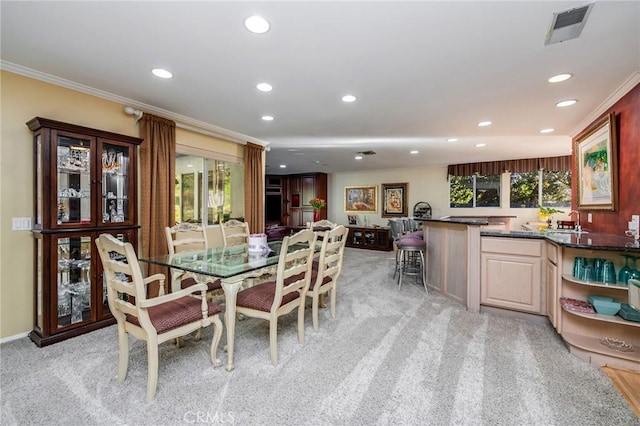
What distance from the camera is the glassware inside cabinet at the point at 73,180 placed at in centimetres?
251

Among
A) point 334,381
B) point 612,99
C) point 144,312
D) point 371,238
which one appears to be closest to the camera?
point 144,312

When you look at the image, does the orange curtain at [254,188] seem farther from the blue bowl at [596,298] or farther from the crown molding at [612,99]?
the crown molding at [612,99]

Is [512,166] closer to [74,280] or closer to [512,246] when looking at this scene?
[512,246]

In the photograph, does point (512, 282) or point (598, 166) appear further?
point (598, 166)

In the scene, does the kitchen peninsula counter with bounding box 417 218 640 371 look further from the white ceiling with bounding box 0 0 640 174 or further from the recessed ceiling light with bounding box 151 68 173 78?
the recessed ceiling light with bounding box 151 68 173 78

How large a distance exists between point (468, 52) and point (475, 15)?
1.42ft

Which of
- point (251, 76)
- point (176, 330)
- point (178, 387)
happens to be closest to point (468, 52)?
point (251, 76)

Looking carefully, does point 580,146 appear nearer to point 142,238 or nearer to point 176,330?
point 176,330

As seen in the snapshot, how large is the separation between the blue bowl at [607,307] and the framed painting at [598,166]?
113 cm

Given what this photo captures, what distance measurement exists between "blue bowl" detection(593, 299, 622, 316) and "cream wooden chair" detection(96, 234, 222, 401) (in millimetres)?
3011

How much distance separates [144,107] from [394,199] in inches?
250

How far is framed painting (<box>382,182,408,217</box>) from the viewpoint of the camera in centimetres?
773

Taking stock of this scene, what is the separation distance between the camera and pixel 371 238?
25.8 ft

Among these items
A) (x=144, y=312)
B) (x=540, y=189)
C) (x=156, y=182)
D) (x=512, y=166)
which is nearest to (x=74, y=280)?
(x=156, y=182)
